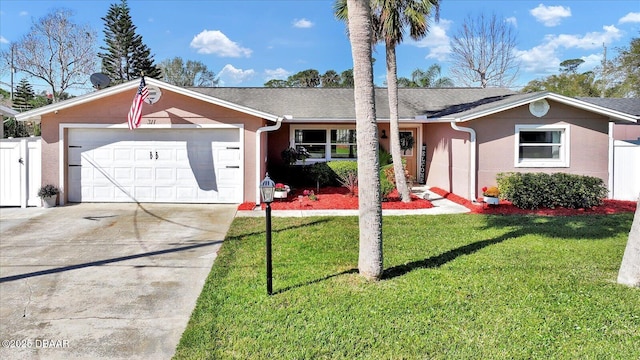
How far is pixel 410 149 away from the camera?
54.2ft

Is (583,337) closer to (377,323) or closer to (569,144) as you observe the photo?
(377,323)

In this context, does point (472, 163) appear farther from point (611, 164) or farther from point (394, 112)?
point (611, 164)

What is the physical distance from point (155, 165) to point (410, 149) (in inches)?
383

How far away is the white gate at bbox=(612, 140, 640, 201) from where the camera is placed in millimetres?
11781

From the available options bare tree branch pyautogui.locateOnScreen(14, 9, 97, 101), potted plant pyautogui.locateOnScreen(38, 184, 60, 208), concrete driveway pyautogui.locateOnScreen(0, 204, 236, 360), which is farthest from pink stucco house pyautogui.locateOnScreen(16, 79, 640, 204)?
bare tree branch pyautogui.locateOnScreen(14, 9, 97, 101)

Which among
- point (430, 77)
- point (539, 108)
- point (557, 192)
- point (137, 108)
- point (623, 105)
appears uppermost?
point (430, 77)

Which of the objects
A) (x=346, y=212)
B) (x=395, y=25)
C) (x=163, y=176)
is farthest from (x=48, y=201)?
(x=395, y=25)

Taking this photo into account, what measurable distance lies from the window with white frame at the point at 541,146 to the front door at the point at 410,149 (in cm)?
493

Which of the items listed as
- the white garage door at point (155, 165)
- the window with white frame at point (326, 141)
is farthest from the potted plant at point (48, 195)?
the window with white frame at point (326, 141)

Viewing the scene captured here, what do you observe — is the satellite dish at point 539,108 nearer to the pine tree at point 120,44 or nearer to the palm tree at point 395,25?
the palm tree at point 395,25

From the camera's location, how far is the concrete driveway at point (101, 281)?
3.73m

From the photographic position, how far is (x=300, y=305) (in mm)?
4359

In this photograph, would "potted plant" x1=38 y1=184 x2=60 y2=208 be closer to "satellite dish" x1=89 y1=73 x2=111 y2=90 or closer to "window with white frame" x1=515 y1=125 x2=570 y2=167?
"satellite dish" x1=89 y1=73 x2=111 y2=90

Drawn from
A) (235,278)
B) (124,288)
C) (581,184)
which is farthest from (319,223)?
(581,184)
